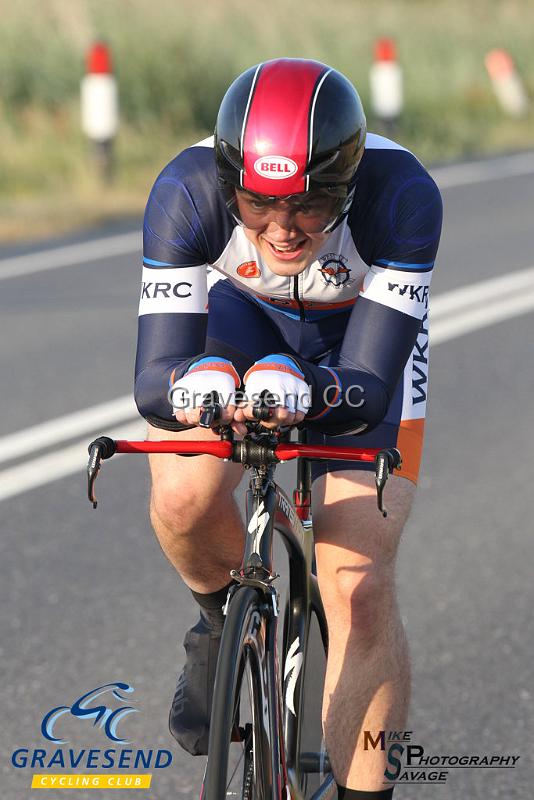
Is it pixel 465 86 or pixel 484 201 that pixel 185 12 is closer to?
pixel 465 86

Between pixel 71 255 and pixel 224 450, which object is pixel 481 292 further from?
pixel 224 450

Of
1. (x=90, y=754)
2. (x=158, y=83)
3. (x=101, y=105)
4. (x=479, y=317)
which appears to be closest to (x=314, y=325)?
(x=90, y=754)

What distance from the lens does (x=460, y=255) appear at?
10836mm

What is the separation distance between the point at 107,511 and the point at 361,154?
3.09 metres

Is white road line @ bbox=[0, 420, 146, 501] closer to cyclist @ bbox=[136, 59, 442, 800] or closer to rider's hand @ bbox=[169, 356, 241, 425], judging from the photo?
cyclist @ bbox=[136, 59, 442, 800]

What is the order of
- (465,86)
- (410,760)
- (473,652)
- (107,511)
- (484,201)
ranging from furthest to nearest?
(465,86) → (484,201) → (107,511) → (473,652) → (410,760)

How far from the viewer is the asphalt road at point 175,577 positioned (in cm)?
423

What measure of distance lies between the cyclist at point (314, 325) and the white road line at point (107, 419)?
262 centimetres

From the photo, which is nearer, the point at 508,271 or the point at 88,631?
the point at 88,631

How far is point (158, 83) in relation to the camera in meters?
17.6

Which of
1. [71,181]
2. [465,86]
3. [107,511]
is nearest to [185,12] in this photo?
[465,86]

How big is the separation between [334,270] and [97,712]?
1.66m

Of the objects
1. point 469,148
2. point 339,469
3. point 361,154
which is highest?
point 361,154

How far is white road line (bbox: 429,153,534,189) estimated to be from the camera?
14.2 meters
